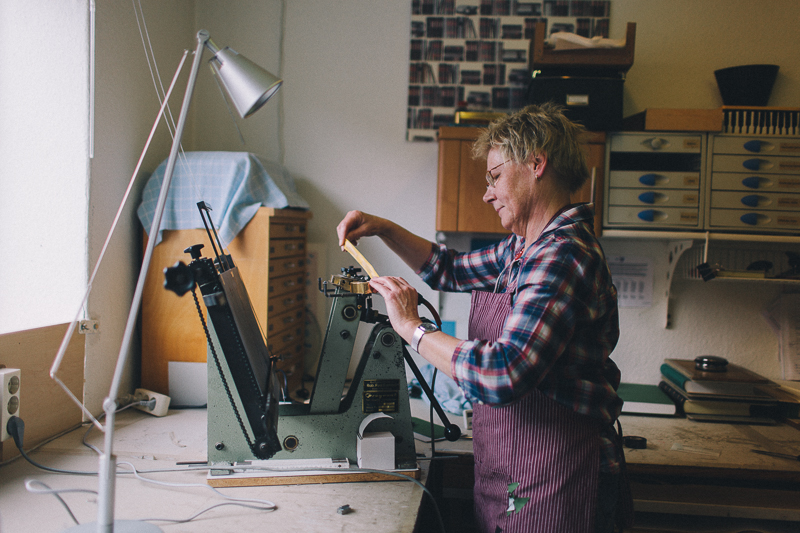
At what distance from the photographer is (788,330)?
6.95 feet

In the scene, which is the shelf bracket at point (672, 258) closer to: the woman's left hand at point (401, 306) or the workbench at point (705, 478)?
the workbench at point (705, 478)

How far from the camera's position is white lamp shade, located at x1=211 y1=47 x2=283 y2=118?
96 cm

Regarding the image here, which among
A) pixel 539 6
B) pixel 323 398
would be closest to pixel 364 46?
pixel 539 6

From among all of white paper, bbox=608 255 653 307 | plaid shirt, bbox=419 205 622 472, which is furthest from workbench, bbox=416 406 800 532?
white paper, bbox=608 255 653 307

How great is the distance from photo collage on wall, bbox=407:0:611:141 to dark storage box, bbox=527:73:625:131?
309 mm

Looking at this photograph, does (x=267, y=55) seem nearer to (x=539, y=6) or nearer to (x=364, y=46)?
(x=364, y=46)

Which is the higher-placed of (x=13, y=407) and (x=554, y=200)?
(x=554, y=200)

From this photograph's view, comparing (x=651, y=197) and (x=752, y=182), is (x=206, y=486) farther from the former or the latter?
(x=752, y=182)

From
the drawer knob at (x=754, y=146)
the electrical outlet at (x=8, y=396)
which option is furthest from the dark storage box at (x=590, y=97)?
the electrical outlet at (x=8, y=396)

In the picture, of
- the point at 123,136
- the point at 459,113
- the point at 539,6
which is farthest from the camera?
the point at 539,6

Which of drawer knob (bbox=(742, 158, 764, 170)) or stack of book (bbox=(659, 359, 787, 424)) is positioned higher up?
drawer knob (bbox=(742, 158, 764, 170))

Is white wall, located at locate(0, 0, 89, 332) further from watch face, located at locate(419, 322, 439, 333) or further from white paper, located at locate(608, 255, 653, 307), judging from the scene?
white paper, located at locate(608, 255, 653, 307)

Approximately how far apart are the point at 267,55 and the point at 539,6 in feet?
3.93

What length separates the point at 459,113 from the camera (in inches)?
76.6
